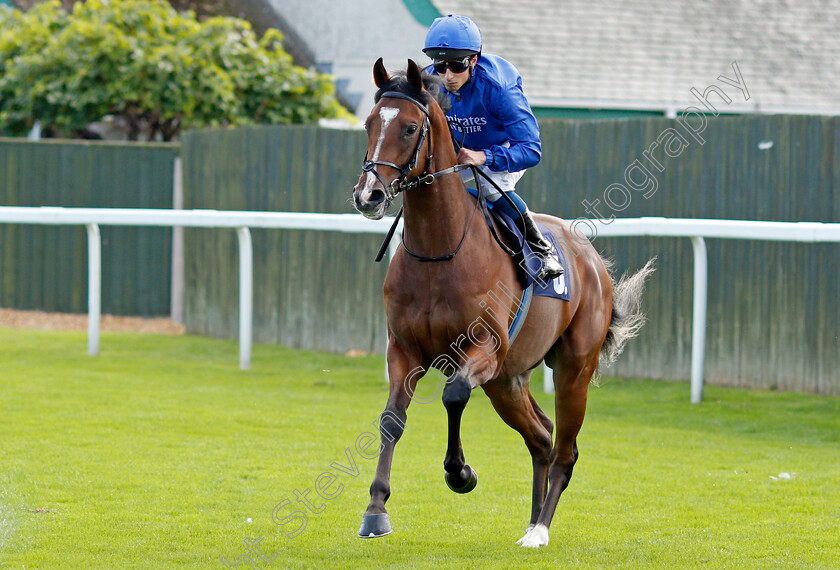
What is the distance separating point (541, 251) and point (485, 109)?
0.70 metres

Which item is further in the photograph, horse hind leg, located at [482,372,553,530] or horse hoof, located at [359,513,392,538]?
horse hind leg, located at [482,372,553,530]

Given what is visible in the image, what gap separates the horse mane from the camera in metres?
4.36

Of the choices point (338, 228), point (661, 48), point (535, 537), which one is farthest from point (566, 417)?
point (661, 48)

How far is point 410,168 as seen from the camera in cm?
427

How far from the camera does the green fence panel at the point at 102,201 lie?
12.6m

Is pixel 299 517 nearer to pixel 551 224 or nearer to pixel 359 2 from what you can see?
pixel 551 224

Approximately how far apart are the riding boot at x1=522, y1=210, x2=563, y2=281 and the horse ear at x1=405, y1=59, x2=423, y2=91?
0.93 m

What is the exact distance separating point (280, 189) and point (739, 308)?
455 cm

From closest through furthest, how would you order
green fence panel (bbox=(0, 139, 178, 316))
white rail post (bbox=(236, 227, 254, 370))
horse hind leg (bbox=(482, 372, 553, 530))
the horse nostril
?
the horse nostril, horse hind leg (bbox=(482, 372, 553, 530)), white rail post (bbox=(236, 227, 254, 370)), green fence panel (bbox=(0, 139, 178, 316))

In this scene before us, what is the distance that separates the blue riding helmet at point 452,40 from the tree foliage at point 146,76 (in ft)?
32.2

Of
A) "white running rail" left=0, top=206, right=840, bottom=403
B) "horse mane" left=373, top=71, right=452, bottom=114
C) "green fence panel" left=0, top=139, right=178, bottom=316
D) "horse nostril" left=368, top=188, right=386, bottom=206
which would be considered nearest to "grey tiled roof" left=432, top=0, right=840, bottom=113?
"green fence panel" left=0, top=139, right=178, bottom=316

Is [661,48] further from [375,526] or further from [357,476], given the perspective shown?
[375,526]

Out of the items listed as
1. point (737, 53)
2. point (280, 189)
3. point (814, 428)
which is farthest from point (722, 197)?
point (737, 53)

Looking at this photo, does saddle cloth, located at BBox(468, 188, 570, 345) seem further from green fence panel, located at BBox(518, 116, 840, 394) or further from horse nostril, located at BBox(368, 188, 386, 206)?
green fence panel, located at BBox(518, 116, 840, 394)
